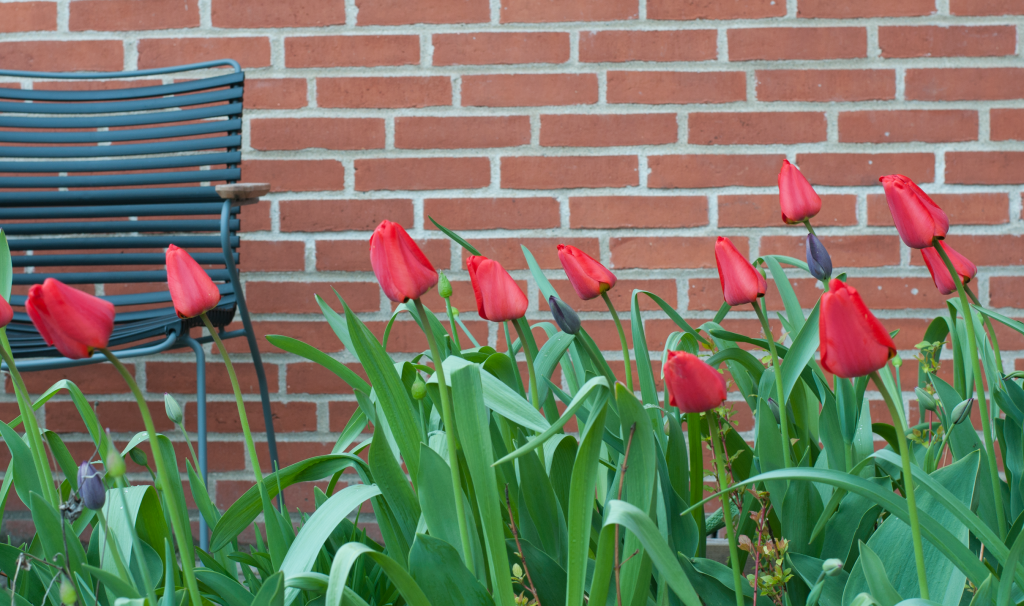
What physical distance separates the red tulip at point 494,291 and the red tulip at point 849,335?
0.20m

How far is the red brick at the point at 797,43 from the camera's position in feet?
4.66

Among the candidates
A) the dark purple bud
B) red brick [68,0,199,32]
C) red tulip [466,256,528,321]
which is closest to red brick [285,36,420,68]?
red brick [68,0,199,32]

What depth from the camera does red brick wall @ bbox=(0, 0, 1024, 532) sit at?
142cm

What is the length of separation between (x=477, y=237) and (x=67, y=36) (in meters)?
0.95

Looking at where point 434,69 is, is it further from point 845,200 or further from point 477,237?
point 845,200

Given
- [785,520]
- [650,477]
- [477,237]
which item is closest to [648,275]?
[477,237]

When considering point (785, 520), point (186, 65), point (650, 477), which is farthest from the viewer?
point (186, 65)

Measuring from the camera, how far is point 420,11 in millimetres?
1444

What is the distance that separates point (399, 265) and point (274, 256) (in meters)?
1.14

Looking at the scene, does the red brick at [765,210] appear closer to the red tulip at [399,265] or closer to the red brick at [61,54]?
the red tulip at [399,265]

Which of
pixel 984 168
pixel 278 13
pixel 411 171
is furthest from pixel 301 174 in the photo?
pixel 984 168

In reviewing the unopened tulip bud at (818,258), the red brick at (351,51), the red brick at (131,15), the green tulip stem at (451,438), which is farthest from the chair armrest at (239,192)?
the unopened tulip bud at (818,258)

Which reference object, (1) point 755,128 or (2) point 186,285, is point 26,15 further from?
(1) point 755,128

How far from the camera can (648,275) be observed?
1.48 metres
